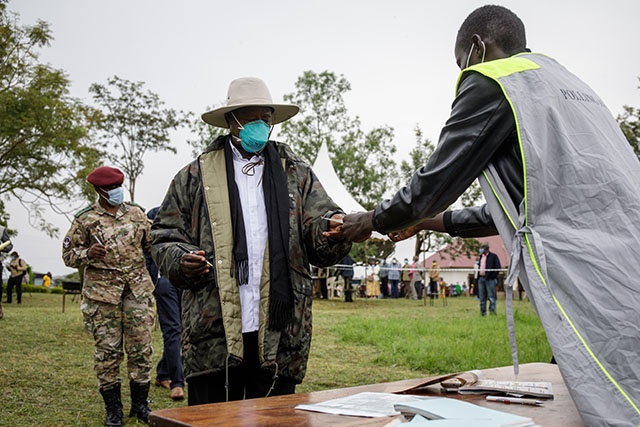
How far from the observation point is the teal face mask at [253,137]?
296 cm

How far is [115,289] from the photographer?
5059 mm

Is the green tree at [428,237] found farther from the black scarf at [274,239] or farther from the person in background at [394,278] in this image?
the black scarf at [274,239]

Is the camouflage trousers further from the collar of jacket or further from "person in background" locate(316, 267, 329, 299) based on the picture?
"person in background" locate(316, 267, 329, 299)

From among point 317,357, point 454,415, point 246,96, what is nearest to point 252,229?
point 246,96

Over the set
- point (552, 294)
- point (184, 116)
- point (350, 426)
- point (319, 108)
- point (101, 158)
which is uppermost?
point (319, 108)

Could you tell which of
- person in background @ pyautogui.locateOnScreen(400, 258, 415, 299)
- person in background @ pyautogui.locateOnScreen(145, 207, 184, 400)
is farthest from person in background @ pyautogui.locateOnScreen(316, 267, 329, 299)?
person in background @ pyautogui.locateOnScreen(145, 207, 184, 400)

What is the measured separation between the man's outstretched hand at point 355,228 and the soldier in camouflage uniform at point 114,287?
300cm

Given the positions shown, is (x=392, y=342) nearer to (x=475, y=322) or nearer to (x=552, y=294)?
(x=475, y=322)

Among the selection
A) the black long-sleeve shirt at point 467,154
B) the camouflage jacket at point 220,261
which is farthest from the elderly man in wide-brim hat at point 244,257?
the black long-sleeve shirt at point 467,154

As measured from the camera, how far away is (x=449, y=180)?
73.6 inches

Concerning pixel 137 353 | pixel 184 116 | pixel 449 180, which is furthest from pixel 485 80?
pixel 184 116

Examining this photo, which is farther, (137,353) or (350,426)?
(137,353)

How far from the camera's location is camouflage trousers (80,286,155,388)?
4918mm

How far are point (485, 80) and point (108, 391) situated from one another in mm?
4267
